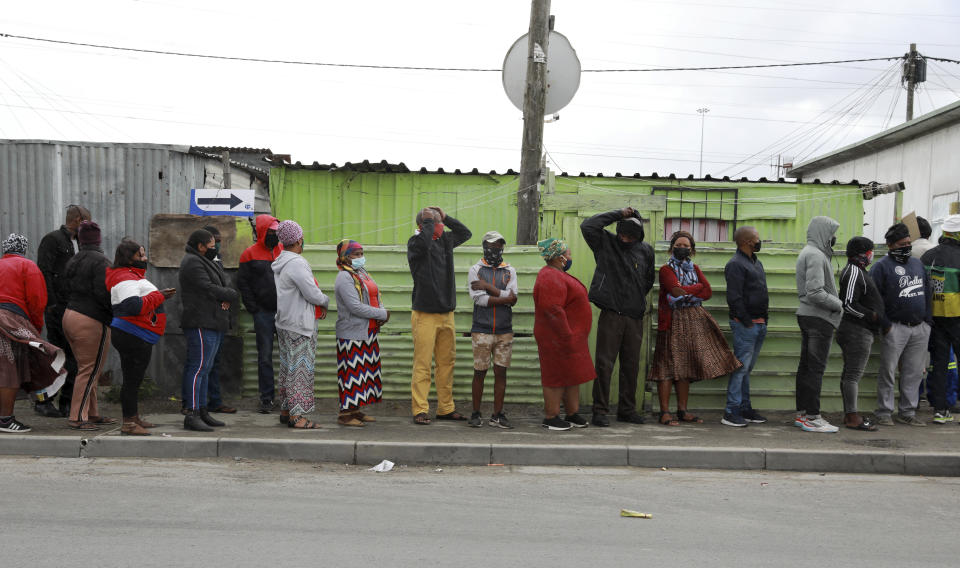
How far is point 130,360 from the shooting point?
22.7 ft

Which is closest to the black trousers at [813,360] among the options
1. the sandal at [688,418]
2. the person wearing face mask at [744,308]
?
the person wearing face mask at [744,308]

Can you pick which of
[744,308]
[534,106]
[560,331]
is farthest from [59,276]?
[744,308]

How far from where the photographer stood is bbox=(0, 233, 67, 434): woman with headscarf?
7.03 metres

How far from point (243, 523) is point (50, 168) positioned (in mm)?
6779

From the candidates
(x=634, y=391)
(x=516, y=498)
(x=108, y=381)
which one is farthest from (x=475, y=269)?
(x=108, y=381)

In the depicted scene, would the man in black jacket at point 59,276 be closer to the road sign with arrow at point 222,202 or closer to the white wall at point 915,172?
the road sign with arrow at point 222,202

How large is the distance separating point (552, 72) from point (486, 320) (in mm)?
3443

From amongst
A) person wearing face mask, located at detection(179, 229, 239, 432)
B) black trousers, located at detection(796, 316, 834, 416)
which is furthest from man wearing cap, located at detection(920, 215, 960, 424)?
person wearing face mask, located at detection(179, 229, 239, 432)

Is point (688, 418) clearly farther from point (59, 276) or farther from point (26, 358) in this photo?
point (59, 276)

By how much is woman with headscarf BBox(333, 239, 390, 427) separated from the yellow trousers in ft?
1.34

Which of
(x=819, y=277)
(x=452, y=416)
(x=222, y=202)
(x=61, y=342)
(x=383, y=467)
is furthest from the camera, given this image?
(x=222, y=202)

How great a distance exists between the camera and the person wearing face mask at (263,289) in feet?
26.7

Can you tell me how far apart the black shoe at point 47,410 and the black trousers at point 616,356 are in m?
5.36

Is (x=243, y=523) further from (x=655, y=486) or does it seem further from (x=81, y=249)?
(x=81, y=249)
